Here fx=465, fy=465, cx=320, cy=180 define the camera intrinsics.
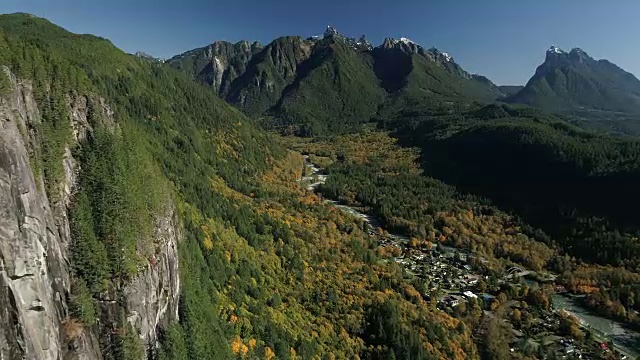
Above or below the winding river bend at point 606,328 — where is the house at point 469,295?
above

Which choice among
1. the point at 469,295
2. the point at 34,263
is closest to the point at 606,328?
the point at 469,295

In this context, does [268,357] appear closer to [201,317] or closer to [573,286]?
[201,317]

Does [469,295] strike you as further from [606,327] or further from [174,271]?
[174,271]

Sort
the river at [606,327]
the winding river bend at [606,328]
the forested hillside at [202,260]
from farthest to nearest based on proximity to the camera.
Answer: the river at [606,327] < the winding river bend at [606,328] < the forested hillside at [202,260]

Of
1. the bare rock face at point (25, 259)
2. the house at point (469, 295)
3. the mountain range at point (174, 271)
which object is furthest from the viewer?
the house at point (469, 295)

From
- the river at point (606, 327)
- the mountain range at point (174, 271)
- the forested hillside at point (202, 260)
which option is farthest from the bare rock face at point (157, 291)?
the river at point (606, 327)

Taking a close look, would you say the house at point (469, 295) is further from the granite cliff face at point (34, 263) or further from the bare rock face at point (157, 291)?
the granite cliff face at point (34, 263)

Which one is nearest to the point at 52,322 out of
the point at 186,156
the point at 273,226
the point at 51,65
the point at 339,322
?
the point at 51,65

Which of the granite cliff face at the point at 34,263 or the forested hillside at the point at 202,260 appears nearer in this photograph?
the granite cliff face at the point at 34,263
